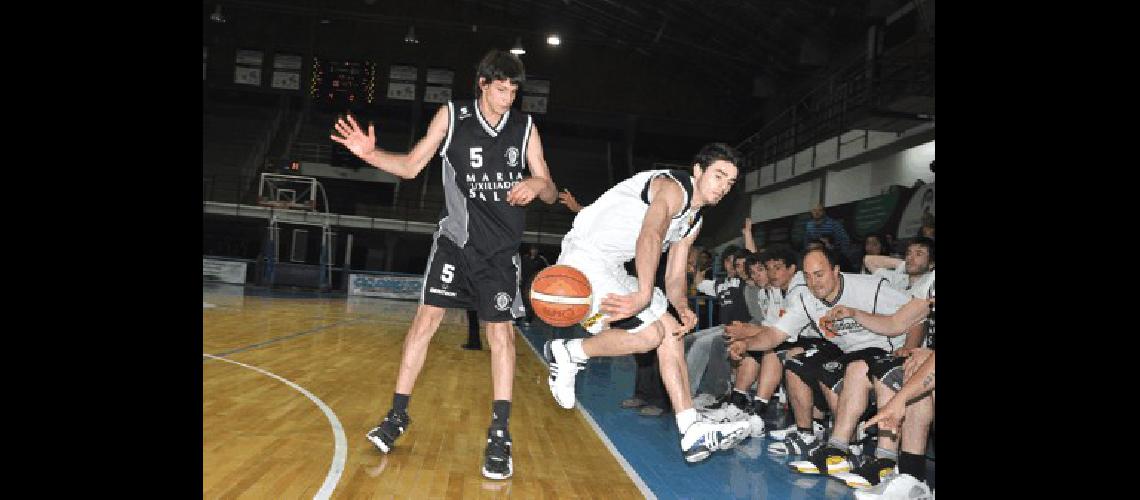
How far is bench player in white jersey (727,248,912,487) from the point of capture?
3.51m

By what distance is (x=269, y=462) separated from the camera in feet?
10.4

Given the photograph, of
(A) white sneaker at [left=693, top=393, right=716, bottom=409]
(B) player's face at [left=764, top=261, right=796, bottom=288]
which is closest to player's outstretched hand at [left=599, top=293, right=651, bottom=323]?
(B) player's face at [left=764, top=261, right=796, bottom=288]

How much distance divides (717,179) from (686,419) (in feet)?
3.27

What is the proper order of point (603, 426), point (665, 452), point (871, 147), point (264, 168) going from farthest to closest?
point (264, 168)
point (871, 147)
point (603, 426)
point (665, 452)

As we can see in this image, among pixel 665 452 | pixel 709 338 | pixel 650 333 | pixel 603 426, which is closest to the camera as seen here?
pixel 650 333

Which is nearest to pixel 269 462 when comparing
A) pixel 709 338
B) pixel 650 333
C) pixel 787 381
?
pixel 650 333

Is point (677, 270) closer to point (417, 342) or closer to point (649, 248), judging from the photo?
point (649, 248)

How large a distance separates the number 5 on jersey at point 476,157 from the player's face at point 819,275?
1.73m

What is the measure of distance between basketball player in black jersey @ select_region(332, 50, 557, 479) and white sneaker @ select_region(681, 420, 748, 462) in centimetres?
73

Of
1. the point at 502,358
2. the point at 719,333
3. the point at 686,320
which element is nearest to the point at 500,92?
the point at 502,358

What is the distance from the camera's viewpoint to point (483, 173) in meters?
3.33
